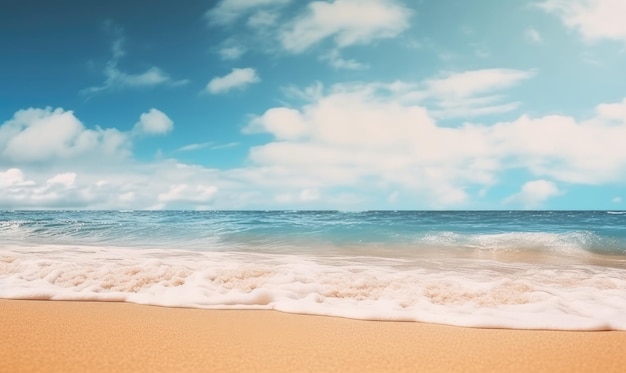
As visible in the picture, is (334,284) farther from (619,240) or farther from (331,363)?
(619,240)

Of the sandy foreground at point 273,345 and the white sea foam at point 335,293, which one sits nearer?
the sandy foreground at point 273,345

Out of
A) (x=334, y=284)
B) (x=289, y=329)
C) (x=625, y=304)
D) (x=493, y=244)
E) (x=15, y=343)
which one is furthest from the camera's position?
(x=493, y=244)

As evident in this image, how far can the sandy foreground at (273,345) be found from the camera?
2.21 m

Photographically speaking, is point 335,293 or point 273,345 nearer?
point 273,345

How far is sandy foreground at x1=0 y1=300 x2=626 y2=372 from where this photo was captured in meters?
2.21

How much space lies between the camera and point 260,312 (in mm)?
3627

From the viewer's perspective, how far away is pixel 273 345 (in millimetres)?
2574

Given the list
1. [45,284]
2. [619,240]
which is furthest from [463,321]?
[619,240]

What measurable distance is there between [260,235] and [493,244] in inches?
289

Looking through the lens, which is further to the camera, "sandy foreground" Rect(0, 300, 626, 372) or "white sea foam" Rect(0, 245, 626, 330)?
"white sea foam" Rect(0, 245, 626, 330)

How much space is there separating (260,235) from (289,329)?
11.7 m

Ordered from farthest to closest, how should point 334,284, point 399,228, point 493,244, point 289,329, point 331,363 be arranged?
1. point 399,228
2. point 493,244
3. point 334,284
4. point 289,329
5. point 331,363

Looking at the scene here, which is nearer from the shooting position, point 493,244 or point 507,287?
point 507,287

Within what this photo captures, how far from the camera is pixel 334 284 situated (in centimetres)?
467
